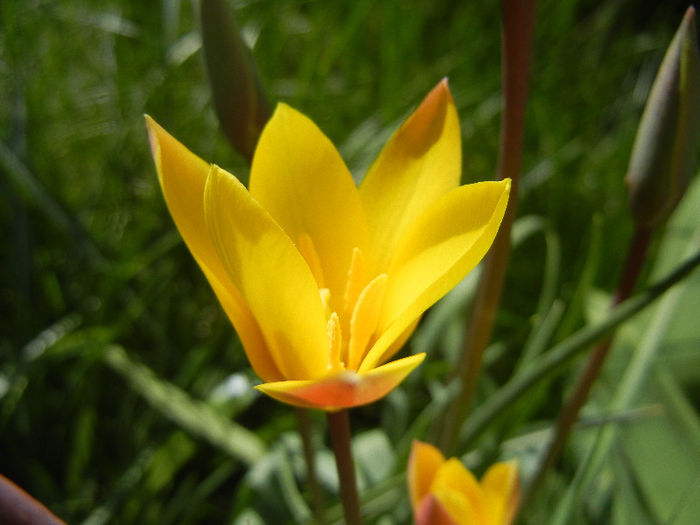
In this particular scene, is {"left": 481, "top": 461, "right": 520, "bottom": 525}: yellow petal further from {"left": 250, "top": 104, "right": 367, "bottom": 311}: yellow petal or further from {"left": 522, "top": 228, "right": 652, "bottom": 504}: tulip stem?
{"left": 250, "top": 104, "right": 367, "bottom": 311}: yellow petal

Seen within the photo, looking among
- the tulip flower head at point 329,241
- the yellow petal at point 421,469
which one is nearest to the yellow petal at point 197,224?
the tulip flower head at point 329,241

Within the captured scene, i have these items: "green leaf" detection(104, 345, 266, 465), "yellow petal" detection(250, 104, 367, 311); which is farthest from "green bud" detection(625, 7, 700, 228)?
"green leaf" detection(104, 345, 266, 465)

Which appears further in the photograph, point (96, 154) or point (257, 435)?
point (96, 154)

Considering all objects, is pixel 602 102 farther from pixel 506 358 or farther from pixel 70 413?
pixel 70 413

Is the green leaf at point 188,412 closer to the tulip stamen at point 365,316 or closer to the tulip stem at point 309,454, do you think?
the tulip stem at point 309,454

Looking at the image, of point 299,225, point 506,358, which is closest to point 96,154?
point 506,358

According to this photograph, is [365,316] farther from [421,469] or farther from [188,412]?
[188,412]

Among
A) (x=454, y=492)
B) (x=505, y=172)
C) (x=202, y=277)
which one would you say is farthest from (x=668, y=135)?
(x=202, y=277)
